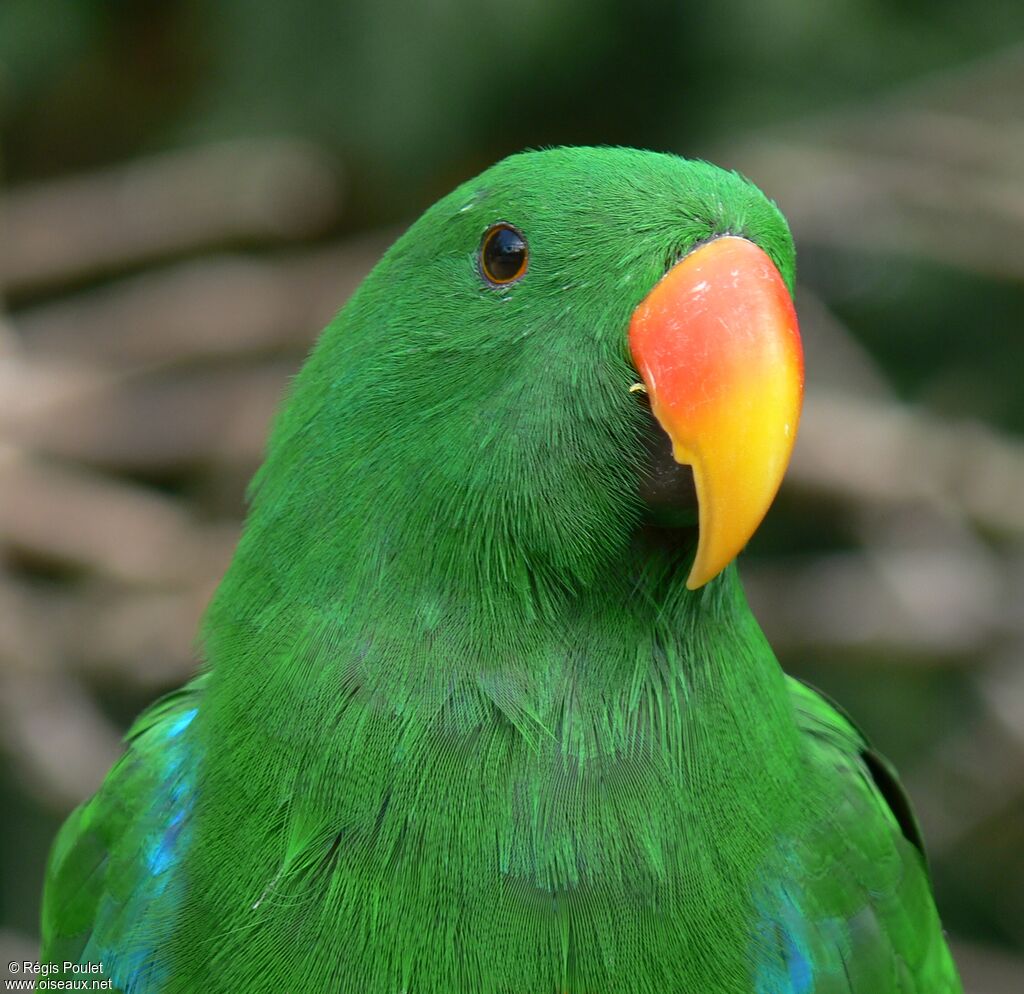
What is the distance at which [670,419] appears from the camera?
1.69 metres

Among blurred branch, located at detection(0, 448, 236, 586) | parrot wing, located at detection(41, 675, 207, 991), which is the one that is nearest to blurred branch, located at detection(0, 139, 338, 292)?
blurred branch, located at detection(0, 448, 236, 586)

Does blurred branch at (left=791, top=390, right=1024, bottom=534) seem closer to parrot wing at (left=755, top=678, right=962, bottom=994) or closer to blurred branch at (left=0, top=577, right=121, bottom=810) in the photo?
parrot wing at (left=755, top=678, right=962, bottom=994)

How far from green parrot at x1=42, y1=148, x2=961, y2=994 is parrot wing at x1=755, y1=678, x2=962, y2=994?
0.05 feet

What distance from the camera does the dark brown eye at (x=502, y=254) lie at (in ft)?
6.17

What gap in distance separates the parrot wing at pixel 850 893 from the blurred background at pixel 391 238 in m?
2.40

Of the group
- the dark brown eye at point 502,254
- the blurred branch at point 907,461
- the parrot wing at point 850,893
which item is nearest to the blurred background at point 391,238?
the blurred branch at point 907,461

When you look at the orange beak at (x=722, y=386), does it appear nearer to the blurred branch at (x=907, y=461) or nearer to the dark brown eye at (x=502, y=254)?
the dark brown eye at (x=502, y=254)

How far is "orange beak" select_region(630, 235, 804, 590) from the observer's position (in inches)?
66.0

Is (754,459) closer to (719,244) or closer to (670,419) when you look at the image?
(670,419)

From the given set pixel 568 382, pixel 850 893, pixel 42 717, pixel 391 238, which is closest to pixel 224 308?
pixel 391 238

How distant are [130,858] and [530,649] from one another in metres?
0.83

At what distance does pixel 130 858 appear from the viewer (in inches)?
83.3

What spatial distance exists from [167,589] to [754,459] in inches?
126

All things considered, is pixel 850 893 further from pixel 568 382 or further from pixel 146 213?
pixel 146 213
